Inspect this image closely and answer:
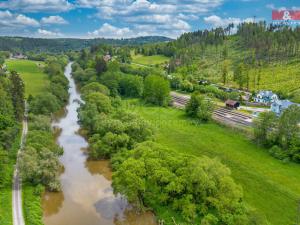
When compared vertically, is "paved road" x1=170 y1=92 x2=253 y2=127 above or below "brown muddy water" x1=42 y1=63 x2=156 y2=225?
above

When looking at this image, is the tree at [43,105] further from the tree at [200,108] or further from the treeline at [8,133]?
the tree at [200,108]

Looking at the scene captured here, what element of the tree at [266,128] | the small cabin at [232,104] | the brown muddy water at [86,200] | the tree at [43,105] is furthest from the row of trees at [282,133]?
the tree at [43,105]

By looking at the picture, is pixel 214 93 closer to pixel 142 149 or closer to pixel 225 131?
pixel 225 131

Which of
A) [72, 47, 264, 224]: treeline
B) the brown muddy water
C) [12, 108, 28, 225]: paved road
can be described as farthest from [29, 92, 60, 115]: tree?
[72, 47, 264, 224]: treeline

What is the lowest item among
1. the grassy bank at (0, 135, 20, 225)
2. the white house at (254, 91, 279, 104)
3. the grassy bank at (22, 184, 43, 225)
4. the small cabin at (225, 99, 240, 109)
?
the grassy bank at (22, 184, 43, 225)

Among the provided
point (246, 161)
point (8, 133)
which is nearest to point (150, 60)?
point (8, 133)

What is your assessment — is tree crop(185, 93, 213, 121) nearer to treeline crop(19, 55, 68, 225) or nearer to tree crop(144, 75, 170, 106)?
tree crop(144, 75, 170, 106)

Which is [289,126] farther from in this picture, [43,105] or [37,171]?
[43,105]
